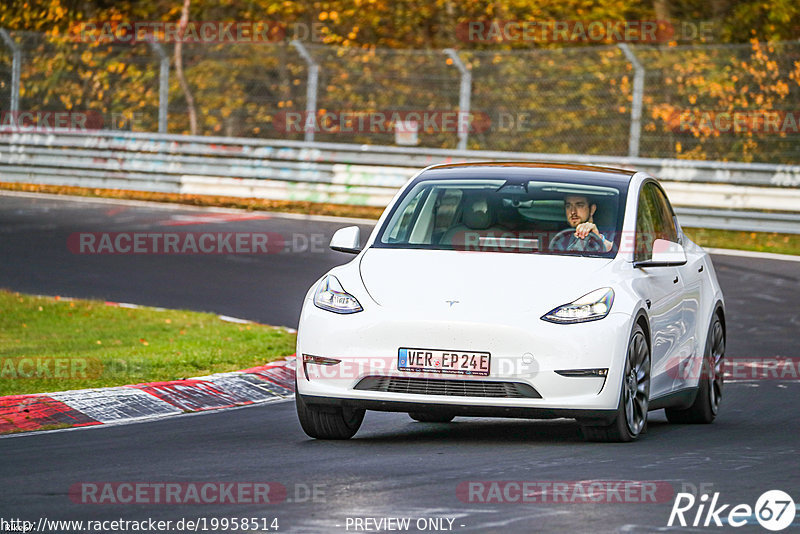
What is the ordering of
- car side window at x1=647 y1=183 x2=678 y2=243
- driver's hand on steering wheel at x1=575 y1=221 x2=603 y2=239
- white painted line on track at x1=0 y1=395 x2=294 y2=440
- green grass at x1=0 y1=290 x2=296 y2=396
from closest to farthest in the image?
white painted line on track at x1=0 y1=395 x2=294 y2=440 → driver's hand on steering wheel at x1=575 y1=221 x2=603 y2=239 → car side window at x1=647 y1=183 x2=678 y2=243 → green grass at x1=0 y1=290 x2=296 y2=396

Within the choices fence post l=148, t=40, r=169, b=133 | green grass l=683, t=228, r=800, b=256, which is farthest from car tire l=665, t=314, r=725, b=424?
fence post l=148, t=40, r=169, b=133

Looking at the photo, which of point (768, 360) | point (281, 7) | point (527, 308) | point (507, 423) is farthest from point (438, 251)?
point (281, 7)

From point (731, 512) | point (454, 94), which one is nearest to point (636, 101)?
point (454, 94)

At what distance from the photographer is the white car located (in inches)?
318

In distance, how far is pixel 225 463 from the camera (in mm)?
7652

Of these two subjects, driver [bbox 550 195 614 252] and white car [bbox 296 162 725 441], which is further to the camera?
driver [bbox 550 195 614 252]

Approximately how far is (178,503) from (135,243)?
1427 centimetres

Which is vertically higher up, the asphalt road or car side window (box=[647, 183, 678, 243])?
car side window (box=[647, 183, 678, 243])

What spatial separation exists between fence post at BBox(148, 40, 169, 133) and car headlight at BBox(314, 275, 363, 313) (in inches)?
740

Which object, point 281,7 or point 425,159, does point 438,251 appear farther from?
point 281,7

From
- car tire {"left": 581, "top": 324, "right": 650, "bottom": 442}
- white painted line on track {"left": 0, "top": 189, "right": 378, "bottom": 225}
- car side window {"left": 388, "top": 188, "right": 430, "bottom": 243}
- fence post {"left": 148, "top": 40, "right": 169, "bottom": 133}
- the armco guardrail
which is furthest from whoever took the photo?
fence post {"left": 148, "top": 40, "right": 169, "bottom": 133}

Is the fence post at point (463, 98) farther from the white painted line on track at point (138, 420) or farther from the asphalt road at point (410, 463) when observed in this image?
the white painted line on track at point (138, 420)

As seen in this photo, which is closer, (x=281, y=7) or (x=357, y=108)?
(x=357, y=108)

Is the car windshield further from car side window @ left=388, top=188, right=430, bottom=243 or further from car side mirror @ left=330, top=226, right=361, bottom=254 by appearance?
car side mirror @ left=330, top=226, right=361, bottom=254
